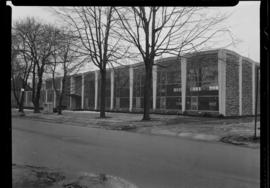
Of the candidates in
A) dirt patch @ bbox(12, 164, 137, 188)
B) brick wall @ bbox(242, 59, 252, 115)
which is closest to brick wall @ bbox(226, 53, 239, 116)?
brick wall @ bbox(242, 59, 252, 115)

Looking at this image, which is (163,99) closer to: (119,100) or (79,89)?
(119,100)

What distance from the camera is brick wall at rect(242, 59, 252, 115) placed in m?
34.1

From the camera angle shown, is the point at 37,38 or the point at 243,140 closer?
the point at 243,140

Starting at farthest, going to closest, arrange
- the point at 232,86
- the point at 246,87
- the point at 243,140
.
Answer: the point at 246,87, the point at 232,86, the point at 243,140

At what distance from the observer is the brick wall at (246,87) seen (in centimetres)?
3412

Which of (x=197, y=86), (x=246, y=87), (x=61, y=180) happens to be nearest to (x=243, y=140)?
(x=61, y=180)

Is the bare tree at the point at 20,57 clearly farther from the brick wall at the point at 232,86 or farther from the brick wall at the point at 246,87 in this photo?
the brick wall at the point at 246,87

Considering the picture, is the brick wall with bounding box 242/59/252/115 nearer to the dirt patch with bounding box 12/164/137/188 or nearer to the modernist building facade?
the modernist building facade

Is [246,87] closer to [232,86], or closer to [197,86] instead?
[232,86]

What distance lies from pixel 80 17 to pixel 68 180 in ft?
71.1

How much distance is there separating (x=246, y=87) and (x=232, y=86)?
146 inches

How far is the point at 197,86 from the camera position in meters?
33.2
